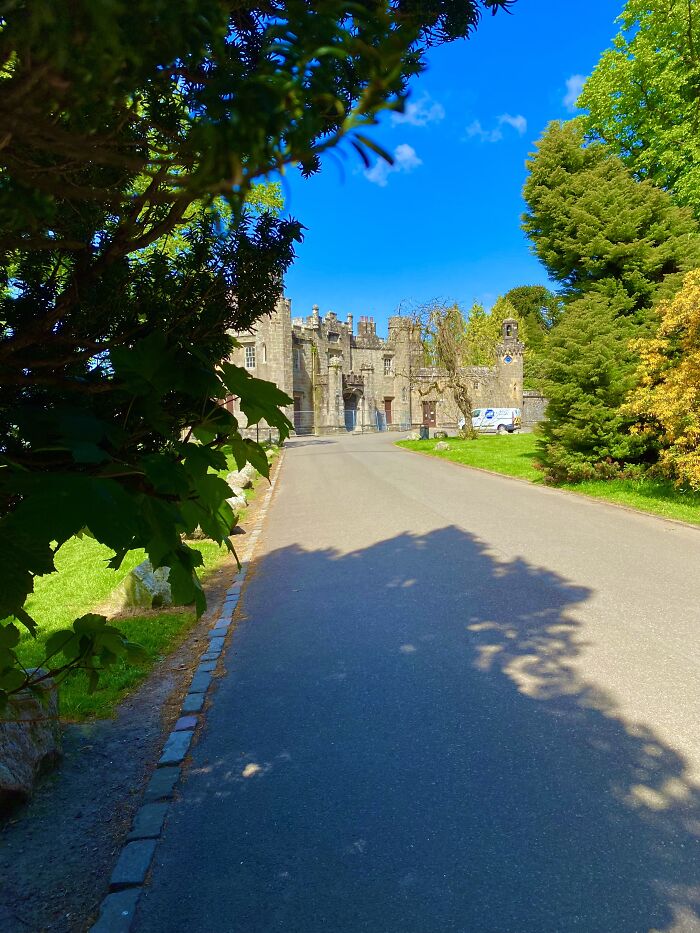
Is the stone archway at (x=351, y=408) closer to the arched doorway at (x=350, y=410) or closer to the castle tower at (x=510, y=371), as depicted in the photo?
the arched doorway at (x=350, y=410)

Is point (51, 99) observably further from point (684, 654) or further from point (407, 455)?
point (407, 455)

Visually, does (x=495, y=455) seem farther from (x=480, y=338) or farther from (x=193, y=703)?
(x=480, y=338)

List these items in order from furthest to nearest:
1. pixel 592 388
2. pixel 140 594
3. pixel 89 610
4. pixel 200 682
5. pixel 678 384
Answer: pixel 592 388
pixel 678 384
pixel 140 594
pixel 89 610
pixel 200 682

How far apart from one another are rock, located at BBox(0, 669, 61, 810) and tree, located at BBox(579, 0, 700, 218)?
18059 mm

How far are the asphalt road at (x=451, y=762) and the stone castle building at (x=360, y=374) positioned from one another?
45.1 metres

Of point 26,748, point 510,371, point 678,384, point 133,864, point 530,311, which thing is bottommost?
point 133,864

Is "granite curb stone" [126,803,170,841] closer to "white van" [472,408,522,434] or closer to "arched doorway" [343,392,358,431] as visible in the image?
"white van" [472,408,522,434]

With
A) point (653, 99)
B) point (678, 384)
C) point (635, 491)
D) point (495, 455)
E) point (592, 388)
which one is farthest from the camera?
point (495, 455)

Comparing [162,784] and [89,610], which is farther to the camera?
[89,610]

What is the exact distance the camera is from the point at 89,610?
7184 mm

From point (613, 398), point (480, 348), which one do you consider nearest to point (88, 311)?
point (613, 398)

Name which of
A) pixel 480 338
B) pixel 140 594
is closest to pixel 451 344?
pixel 480 338

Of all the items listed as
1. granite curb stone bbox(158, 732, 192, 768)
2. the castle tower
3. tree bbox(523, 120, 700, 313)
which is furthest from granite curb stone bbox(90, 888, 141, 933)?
the castle tower

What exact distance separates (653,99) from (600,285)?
9.00 m
